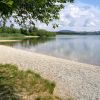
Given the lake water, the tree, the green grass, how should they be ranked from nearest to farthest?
the tree
the green grass
the lake water

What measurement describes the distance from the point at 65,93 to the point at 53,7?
5.20 m

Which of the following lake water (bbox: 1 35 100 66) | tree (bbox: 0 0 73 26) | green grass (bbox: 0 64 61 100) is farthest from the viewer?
lake water (bbox: 1 35 100 66)

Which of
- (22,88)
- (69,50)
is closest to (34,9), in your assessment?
(22,88)

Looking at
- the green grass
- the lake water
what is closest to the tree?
the green grass

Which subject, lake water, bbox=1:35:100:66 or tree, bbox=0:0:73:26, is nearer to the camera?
tree, bbox=0:0:73:26

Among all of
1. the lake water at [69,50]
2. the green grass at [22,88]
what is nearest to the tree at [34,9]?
the green grass at [22,88]

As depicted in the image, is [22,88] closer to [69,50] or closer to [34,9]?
[34,9]

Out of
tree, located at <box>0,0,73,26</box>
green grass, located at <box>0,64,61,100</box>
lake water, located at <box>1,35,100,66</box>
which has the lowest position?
lake water, located at <box>1,35,100,66</box>

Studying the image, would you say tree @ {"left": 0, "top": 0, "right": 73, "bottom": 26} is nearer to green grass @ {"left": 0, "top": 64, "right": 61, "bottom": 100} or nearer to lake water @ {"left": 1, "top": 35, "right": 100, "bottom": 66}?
green grass @ {"left": 0, "top": 64, "right": 61, "bottom": 100}

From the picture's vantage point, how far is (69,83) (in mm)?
14812

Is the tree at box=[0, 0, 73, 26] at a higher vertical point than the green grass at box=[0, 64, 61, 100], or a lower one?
higher

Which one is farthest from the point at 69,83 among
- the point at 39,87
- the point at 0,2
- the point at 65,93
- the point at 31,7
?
the point at 0,2

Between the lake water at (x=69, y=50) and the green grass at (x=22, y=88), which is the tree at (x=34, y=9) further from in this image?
the lake water at (x=69, y=50)

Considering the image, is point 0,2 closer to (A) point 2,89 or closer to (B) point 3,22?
(B) point 3,22
